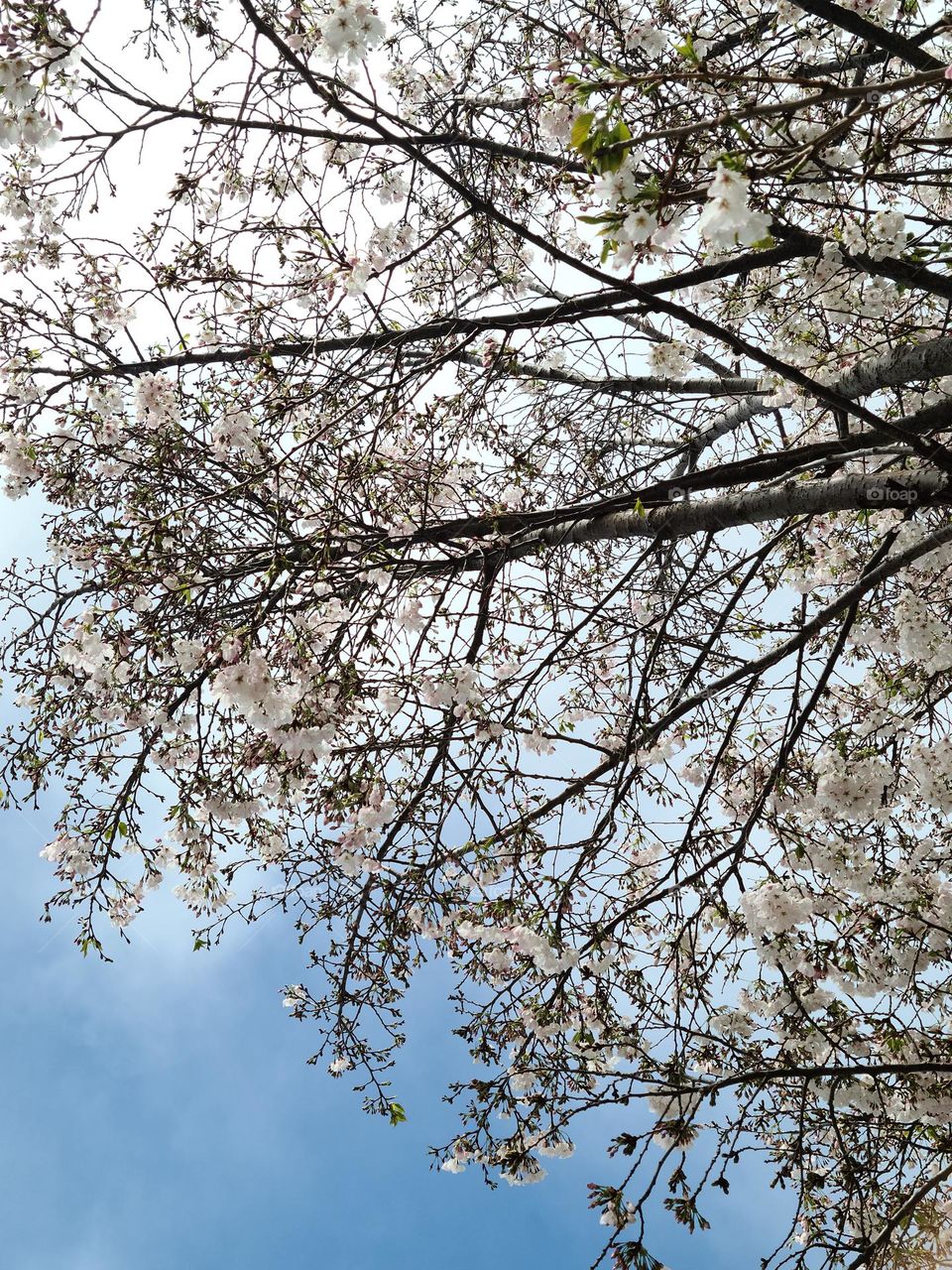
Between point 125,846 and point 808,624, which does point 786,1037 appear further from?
point 125,846

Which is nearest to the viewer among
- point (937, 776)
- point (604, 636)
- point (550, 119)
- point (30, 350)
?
point (550, 119)

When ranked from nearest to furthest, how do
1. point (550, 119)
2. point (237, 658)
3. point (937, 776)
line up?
1. point (237, 658)
2. point (550, 119)
3. point (937, 776)

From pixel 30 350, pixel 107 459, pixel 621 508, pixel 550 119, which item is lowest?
pixel 621 508

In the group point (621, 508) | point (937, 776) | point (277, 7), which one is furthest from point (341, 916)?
point (277, 7)

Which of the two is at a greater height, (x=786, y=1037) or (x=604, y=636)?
(x=604, y=636)

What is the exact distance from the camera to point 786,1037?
139 inches

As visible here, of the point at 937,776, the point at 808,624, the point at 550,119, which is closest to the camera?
the point at 550,119

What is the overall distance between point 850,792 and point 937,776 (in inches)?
21.3

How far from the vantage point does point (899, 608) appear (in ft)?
12.5

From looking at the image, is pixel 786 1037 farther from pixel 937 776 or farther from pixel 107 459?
pixel 107 459

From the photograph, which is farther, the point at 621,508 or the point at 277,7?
the point at 621,508

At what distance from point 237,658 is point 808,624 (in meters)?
2.36

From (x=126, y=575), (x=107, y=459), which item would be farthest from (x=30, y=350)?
(x=126, y=575)

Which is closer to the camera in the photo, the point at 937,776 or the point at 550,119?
the point at 550,119
